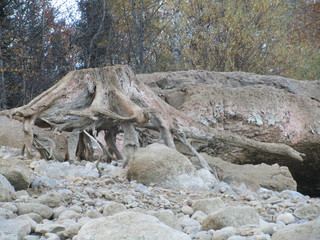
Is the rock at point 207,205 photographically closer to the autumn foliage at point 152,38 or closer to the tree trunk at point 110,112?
the tree trunk at point 110,112

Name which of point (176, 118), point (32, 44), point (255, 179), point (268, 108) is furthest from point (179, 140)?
point (32, 44)

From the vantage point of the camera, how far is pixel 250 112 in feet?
26.6

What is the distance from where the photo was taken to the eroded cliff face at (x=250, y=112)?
309 inches

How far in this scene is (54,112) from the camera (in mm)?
6109

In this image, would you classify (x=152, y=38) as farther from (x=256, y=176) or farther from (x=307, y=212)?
(x=307, y=212)

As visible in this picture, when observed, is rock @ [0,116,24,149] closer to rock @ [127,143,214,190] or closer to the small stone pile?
the small stone pile

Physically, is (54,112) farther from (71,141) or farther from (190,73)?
(190,73)

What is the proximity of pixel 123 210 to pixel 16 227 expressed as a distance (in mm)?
954

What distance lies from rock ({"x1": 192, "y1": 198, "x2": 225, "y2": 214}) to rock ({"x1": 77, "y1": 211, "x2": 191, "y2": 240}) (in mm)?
1377

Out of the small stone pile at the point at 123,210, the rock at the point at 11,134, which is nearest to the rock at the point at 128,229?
the small stone pile at the point at 123,210

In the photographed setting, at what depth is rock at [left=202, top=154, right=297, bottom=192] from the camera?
5.97 meters

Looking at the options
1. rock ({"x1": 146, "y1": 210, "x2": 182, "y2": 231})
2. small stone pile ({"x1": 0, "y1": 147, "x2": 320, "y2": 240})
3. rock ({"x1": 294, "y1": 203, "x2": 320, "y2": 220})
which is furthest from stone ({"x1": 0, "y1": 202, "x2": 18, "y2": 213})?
rock ({"x1": 294, "y1": 203, "x2": 320, "y2": 220})

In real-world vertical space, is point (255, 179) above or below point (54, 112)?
below

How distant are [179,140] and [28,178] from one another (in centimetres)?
268
